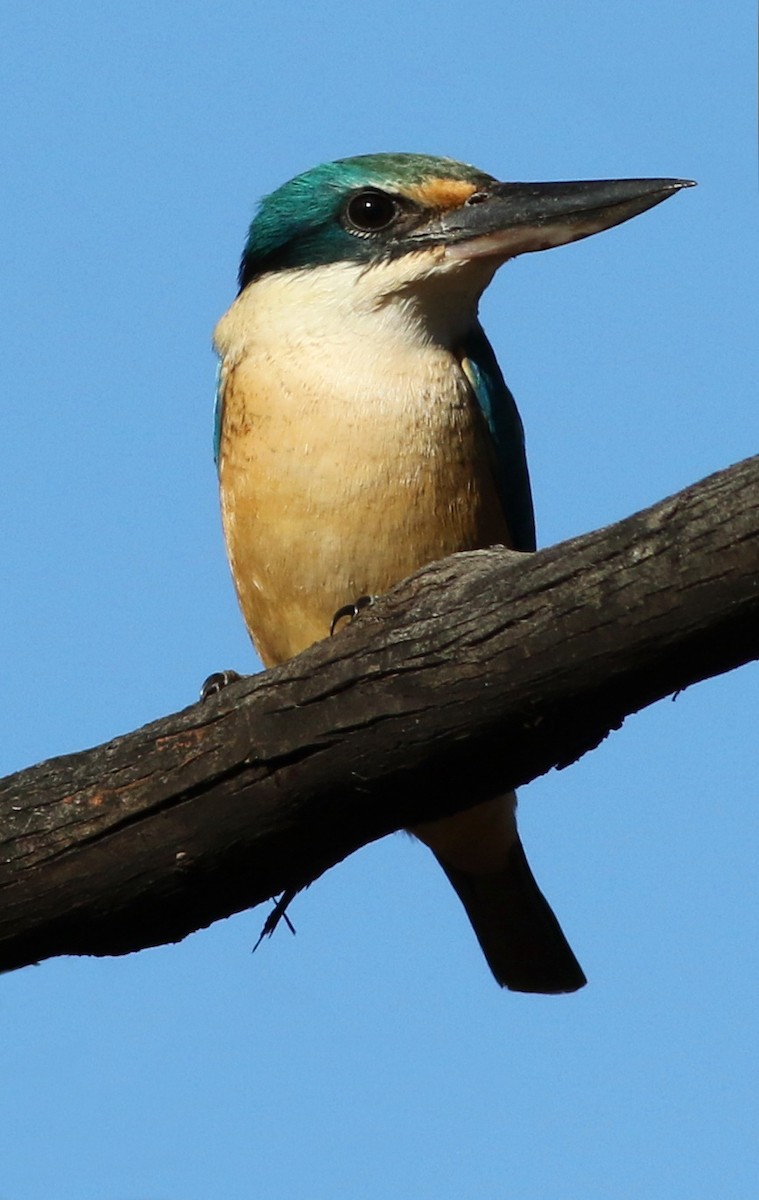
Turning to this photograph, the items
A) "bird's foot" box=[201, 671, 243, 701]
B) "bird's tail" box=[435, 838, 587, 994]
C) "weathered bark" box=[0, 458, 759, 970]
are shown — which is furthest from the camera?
"bird's tail" box=[435, 838, 587, 994]

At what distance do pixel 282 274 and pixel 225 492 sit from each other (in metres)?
0.79

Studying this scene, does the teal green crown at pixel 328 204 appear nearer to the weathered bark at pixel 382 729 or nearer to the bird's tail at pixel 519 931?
the weathered bark at pixel 382 729

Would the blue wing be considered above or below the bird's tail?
above

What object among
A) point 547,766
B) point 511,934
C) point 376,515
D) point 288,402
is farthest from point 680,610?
point 511,934

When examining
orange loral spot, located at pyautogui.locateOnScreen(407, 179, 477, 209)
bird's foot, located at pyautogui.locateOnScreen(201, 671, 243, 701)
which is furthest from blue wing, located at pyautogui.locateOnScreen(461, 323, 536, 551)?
bird's foot, located at pyautogui.locateOnScreen(201, 671, 243, 701)

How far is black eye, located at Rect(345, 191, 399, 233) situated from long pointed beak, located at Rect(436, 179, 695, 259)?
0.20m

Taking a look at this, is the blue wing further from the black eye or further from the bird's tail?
the bird's tail

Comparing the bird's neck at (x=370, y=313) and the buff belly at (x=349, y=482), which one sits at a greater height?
the bird's neck at (x=370, y=313)

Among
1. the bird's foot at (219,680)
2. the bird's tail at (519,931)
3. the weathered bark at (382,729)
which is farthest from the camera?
the bird's tail at (519,931)

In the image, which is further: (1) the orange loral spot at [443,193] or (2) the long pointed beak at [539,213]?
(1) the orange loral spot at [443,193]

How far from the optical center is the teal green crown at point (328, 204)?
569 cm

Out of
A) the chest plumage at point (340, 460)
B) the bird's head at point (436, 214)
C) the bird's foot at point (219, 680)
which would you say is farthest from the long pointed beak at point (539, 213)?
the bird's foot at point (219, 680)

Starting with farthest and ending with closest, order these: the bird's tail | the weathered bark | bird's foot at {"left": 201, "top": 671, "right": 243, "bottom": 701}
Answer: the bird's tail → bird's foot at {"left": 201, "top": 671, "right": 243, "bottom": 701} → the weathered bark

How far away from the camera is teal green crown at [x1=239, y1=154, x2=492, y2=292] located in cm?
569
